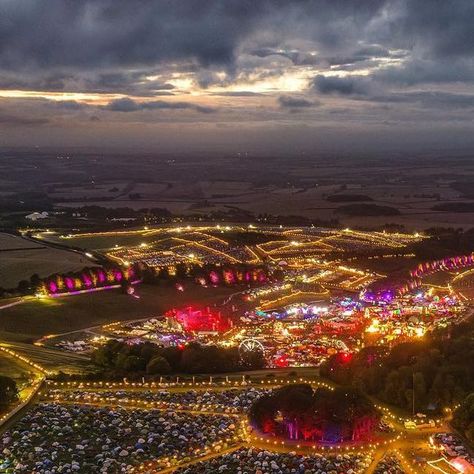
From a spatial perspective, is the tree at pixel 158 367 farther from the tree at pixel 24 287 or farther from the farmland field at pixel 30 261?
the farmland field at pixel 30 261

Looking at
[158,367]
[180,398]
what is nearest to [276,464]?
[180,398]

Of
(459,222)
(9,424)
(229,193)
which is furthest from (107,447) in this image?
(229,193)

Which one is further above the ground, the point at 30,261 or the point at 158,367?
the point at 30,261

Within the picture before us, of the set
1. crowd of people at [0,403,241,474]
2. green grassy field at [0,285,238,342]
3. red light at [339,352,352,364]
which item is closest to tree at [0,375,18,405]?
crowd of people at [0,403,241,474]

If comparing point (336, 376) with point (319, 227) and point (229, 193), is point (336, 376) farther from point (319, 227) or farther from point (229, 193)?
point (229, 193)

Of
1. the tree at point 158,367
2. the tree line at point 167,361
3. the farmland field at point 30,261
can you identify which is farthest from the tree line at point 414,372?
the farmland field at point 30,261

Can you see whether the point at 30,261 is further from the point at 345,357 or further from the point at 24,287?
the point at 345,357
